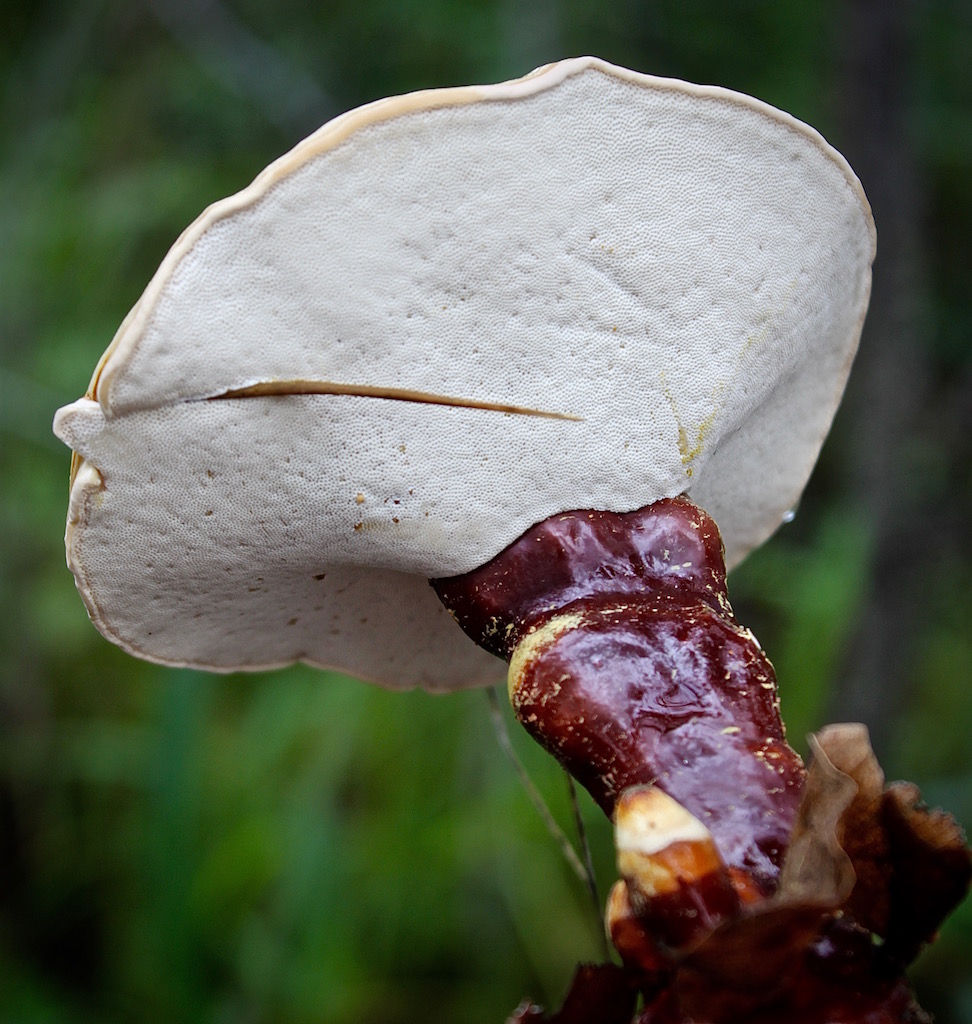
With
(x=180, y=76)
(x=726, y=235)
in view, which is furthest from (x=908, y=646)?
(x=180, y=76)

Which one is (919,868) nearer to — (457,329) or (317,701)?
(457,329)

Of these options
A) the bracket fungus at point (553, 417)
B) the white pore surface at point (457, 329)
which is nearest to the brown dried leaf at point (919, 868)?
the bracket fungus at point (553, 417)

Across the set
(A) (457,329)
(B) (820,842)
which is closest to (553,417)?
(A) (457,329)

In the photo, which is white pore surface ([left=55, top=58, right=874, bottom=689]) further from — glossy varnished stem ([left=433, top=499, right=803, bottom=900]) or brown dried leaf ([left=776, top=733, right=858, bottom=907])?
brown dried leaf ([left=776, top=733, right=858, bottom=907])

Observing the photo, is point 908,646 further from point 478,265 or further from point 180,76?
point 180,76

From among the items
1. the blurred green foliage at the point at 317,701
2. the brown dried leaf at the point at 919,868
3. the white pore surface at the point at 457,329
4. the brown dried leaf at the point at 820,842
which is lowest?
the blurred green foliage at the point at 317,701

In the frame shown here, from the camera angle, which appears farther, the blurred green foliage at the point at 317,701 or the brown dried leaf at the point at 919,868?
the blurred green foliage at the point at 317,701

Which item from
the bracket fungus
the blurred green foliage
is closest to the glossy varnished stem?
the bracket fungus

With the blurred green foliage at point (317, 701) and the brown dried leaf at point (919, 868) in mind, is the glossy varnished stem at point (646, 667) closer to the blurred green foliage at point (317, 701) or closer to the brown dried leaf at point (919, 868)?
the brown dried leaf at point (919, 868)
